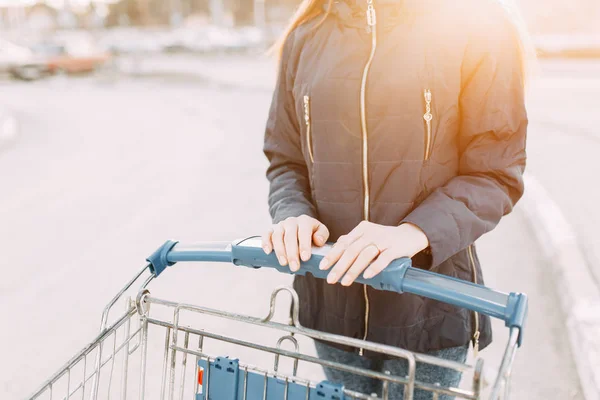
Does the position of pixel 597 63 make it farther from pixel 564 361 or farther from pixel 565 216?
pixel 564 361

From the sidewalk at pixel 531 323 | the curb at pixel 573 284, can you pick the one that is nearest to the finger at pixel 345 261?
the sidewalk at pixel 531 323

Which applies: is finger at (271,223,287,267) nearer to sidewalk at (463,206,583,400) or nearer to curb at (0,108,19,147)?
sidewalk at (463,206,583,400)

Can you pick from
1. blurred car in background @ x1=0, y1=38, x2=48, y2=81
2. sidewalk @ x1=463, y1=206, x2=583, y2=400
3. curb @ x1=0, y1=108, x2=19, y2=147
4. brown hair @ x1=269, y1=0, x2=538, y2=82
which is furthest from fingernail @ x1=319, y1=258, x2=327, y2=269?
blurred car in background @ x1=0, y1=38, x2=48, y2=81

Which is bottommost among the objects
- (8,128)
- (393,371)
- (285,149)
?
(8,128)

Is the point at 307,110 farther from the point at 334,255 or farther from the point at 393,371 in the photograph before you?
the point at 393,371

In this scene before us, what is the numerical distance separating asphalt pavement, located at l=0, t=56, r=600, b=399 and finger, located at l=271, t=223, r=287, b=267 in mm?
2049

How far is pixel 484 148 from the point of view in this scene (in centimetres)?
141

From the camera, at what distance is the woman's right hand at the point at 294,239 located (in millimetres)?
1251

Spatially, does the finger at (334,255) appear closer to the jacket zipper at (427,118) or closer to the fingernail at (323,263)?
the fingernail at (323,263)

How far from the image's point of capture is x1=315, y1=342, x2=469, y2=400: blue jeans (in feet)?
5.24

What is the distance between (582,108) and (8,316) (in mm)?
9410

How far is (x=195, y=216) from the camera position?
18.4 feet

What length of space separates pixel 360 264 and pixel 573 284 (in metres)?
2.90

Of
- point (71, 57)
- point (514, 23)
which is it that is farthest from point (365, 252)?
point (71, 57)
